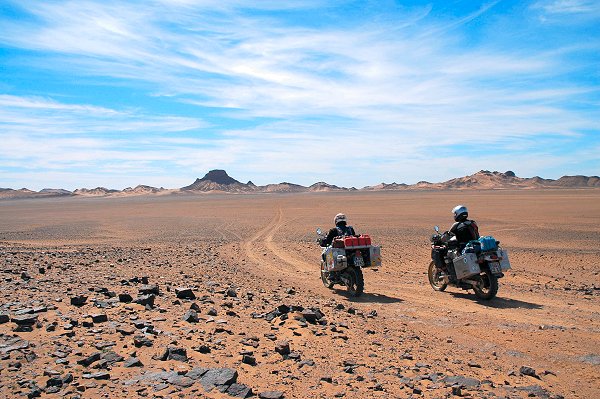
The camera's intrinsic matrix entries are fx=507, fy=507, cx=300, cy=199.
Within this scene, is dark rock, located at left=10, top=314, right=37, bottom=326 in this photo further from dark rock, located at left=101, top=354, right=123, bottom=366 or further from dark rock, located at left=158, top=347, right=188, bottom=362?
dark rock, located at left=158, top=347, right=188, bottom=362

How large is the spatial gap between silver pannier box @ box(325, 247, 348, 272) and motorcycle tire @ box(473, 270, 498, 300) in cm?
297

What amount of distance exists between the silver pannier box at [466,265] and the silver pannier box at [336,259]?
2506mm

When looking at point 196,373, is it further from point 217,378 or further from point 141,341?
point 141,341

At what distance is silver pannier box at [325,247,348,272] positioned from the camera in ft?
38.7

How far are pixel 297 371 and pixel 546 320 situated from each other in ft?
17.6

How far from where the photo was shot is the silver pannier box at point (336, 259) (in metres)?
11.8

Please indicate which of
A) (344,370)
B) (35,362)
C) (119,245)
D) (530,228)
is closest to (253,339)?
(344,370)

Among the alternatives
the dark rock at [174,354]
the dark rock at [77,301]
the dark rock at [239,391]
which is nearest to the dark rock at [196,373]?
the dark rock at [174,354]

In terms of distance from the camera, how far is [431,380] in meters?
6.20

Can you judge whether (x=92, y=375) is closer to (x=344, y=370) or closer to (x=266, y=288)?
(x=344, y=370)

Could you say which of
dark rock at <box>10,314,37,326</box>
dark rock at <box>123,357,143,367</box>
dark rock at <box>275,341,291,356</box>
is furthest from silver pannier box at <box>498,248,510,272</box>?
dark rock at <box>10,314,37,326</box>

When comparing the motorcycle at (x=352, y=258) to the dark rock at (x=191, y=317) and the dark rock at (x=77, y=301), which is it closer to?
the dark rock at (x=191, y=317)

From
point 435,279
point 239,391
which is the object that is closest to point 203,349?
point 239,391

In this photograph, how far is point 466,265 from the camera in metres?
11.0
